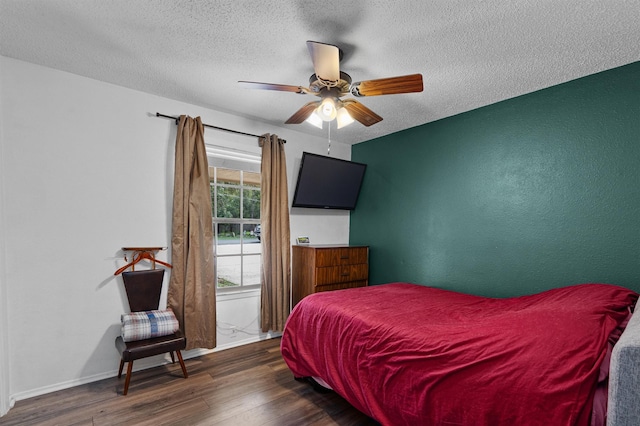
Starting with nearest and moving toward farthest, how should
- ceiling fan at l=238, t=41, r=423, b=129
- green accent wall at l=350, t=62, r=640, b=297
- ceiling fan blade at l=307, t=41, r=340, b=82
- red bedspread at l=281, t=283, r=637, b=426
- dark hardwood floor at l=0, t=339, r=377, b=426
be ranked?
red bedspread at l=281, t=283, r=637, b=426, ceiling fan blade at l=307, t=41, r=340, b=82, ceiling fan at l=238, t=41, r=423, b=129, dark hardwood floor at l=0, t=339, r=377, b=426, green accent wall at l=350, t=62, r=640, b=297

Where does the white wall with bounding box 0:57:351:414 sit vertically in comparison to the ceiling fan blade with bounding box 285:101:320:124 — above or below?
below

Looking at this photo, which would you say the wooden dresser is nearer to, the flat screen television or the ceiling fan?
the flat screen television

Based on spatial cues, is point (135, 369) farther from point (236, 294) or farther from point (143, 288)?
point (236, 294)

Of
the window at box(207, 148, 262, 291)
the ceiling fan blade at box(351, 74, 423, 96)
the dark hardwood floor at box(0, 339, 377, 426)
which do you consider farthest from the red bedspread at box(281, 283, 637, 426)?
the ceiling fan blade at box(351, 74, 423, 96)

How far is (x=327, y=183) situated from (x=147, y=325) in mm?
2423

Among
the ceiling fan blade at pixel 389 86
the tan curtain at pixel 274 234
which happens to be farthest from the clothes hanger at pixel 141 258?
the ceiling fan blade at pixel 389 86

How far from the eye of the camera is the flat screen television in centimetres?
360

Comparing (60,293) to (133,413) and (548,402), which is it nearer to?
(133,413)

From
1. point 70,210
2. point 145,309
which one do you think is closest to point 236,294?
point 145,309

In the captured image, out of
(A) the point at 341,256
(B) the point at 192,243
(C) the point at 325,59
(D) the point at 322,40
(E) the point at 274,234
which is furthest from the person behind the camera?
(A) the point at 341,256

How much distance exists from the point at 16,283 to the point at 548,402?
3.34 m

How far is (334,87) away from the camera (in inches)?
83.2

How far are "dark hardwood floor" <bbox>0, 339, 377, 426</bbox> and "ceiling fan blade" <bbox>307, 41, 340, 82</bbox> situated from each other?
227 cm

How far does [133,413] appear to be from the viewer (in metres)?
2.06
